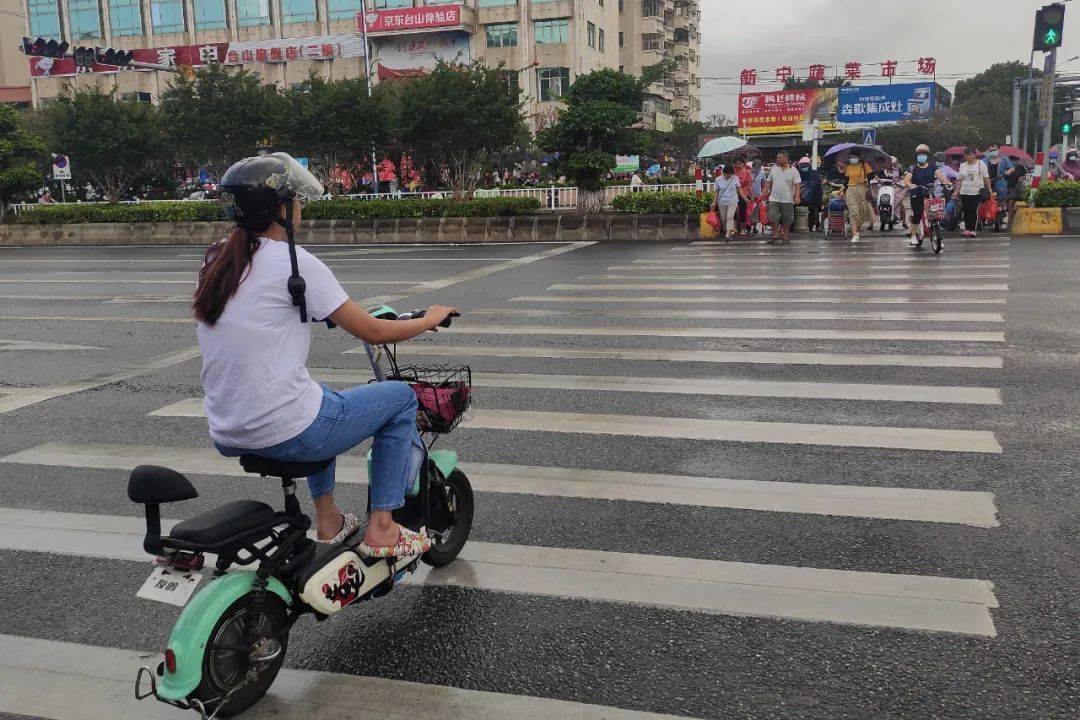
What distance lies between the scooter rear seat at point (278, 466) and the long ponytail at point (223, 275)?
0.49 metres

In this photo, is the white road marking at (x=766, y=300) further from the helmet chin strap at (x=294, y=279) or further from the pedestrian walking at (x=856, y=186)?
the helmet chin strap at (x=294, y=279)

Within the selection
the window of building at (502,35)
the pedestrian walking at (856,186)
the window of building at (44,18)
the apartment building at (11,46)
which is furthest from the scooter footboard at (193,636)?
the apartment building at (11,46)

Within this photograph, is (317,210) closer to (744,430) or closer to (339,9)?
(744,430)

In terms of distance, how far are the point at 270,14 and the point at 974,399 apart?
61.8m

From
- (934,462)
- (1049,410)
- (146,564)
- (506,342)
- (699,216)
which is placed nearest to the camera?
(146,564)

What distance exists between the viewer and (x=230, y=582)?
2.95 metres

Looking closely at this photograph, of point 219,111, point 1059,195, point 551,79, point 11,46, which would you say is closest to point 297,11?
point 551,79

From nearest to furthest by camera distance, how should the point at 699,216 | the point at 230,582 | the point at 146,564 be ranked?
the point at 230,582
the point at 146,564
the point at 699,216

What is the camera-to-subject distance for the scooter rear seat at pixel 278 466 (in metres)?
3.18

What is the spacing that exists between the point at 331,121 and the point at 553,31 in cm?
3224

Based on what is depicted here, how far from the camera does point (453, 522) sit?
13.2 feet

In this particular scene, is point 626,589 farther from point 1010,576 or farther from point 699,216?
point 699,216

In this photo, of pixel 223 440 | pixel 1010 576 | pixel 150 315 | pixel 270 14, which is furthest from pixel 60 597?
pixel 270 14

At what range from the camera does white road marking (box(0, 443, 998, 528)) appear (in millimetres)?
4586
